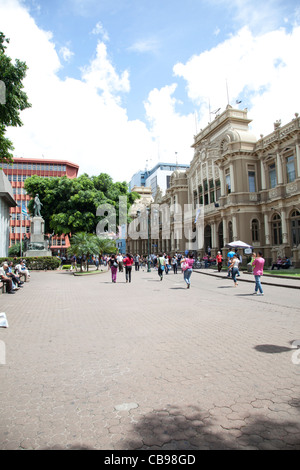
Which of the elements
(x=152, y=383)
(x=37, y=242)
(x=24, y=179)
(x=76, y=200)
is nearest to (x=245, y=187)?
(x=76, y=200)

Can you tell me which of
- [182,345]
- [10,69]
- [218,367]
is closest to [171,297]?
[182,345]

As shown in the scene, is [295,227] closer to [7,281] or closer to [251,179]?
[251,179]

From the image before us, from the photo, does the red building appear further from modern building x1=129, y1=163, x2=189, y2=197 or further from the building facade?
the building facade

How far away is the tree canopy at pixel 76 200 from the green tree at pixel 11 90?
24.0m

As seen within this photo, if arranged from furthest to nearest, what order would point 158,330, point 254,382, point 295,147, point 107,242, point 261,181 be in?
point 107,242
point 261,181
point 295,147
point 158,330
point 254,382

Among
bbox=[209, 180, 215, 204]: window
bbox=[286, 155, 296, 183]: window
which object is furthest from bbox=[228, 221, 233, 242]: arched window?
bbox=[286, 155, 296, 183]: window

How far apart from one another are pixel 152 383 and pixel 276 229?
2620 centimetres

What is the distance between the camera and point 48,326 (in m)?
7.38

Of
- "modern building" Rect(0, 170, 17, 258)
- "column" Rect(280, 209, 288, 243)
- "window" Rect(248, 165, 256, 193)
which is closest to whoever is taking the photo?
"column" Rect(280, 209, 288, 243)

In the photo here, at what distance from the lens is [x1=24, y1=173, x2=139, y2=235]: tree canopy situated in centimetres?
3634

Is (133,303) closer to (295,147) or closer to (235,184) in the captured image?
(295,147)

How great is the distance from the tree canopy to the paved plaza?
2923cm

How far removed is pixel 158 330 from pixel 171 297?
5.28m

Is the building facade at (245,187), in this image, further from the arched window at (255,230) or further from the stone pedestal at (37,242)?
the stone pedestal at (37,242)
